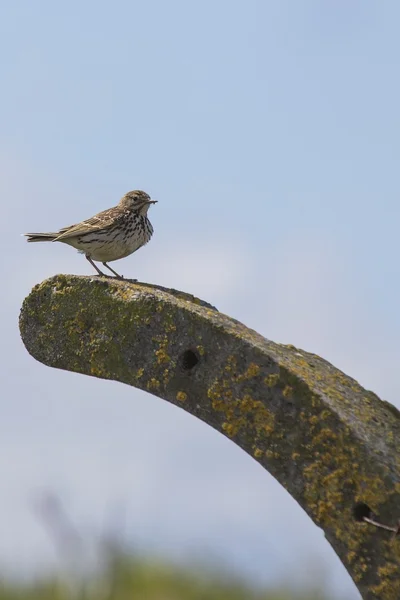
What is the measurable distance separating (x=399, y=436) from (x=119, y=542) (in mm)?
2523

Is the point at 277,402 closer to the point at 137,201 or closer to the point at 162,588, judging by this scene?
the point at 162,588

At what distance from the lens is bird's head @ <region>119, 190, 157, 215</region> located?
12.2 metres

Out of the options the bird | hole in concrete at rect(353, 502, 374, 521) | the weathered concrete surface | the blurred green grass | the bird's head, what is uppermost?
the bird's head

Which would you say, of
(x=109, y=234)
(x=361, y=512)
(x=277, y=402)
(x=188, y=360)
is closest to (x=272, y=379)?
(x=277, y=402)

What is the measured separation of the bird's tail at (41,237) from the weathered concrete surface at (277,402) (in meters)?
4.68

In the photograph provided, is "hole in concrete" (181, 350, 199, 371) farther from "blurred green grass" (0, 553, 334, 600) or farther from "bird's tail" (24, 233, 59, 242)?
"bird's tail" (24, 233, 59, 242)

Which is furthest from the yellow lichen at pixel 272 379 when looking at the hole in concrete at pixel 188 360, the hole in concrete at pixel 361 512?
the hole in concrete at pixel 361 512

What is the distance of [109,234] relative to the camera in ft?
38.0

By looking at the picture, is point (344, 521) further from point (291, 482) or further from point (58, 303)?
point (58, 303)

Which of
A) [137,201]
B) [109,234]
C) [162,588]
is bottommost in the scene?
[162,588]

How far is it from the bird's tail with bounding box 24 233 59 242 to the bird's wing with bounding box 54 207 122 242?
143mm

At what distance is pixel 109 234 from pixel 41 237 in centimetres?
99

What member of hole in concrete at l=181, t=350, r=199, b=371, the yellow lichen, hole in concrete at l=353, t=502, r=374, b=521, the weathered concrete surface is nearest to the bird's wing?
the weathered concrete surface

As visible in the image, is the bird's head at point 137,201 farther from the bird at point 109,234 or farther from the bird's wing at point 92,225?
the bird's wing at point 92,225
